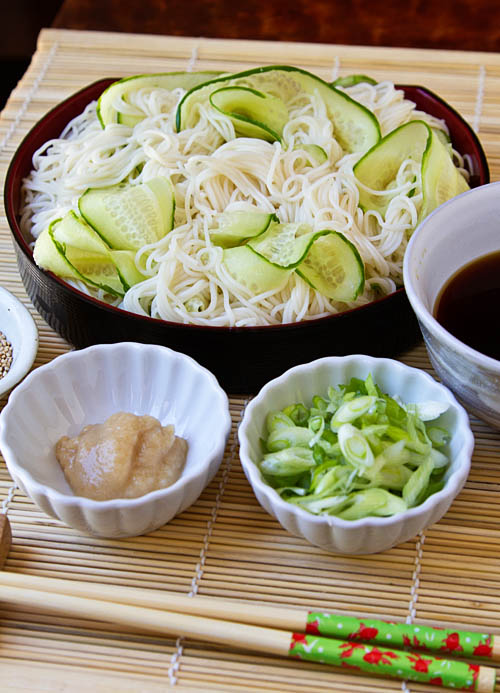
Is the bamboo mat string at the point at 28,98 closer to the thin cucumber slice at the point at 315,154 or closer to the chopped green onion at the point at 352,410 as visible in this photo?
the thin cucumber slice at the point at 315,154

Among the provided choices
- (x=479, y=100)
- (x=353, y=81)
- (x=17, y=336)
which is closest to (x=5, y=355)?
(x=17, y=336)

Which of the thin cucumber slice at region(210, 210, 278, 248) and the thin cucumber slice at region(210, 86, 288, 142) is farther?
the thin cucumber slice at region(210, 86, 288, 142)

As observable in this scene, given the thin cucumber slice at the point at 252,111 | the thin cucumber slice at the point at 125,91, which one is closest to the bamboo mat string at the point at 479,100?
the thin cucumber slice at the point at 252,111

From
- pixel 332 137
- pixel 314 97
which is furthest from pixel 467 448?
pixel 314 97

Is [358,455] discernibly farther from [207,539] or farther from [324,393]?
[207,539]

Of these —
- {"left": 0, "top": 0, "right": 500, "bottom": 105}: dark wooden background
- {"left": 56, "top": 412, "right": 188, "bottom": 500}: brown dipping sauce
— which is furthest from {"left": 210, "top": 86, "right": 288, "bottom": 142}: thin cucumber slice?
{"left": 0, "top": 0, "right": 500, "bottom": 105}: dark wooden background

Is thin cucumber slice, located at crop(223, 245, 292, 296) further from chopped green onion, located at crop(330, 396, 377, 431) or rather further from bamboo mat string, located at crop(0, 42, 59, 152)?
bamboo mat string, located at crop(0, 42, 59, 152)
